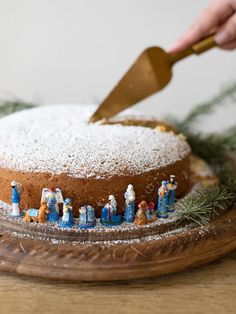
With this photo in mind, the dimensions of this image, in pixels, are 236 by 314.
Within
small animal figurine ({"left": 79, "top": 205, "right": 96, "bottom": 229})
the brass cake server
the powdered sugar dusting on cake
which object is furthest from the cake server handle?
small animal figurine ({"left": 79, "top": 205, "right": 96, "bottom": 229})

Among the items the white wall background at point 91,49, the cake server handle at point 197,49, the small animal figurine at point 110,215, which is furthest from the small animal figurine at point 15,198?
the white wall background at point 91,49

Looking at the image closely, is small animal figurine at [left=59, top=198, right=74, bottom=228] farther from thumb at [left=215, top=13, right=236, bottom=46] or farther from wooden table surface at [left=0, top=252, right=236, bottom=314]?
thumb at [left=215, top=13, right=236, bottom=46]

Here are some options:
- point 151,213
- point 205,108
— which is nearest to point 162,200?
point 151,213

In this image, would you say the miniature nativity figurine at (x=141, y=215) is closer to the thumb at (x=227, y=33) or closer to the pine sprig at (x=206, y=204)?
the pine sprig at (x=206, y=204)

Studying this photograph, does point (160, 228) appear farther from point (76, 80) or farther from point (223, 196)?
point (76, 80)

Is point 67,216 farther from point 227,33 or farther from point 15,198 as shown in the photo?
point 227,33

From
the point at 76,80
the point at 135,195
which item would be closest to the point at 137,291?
the point at 135,195
